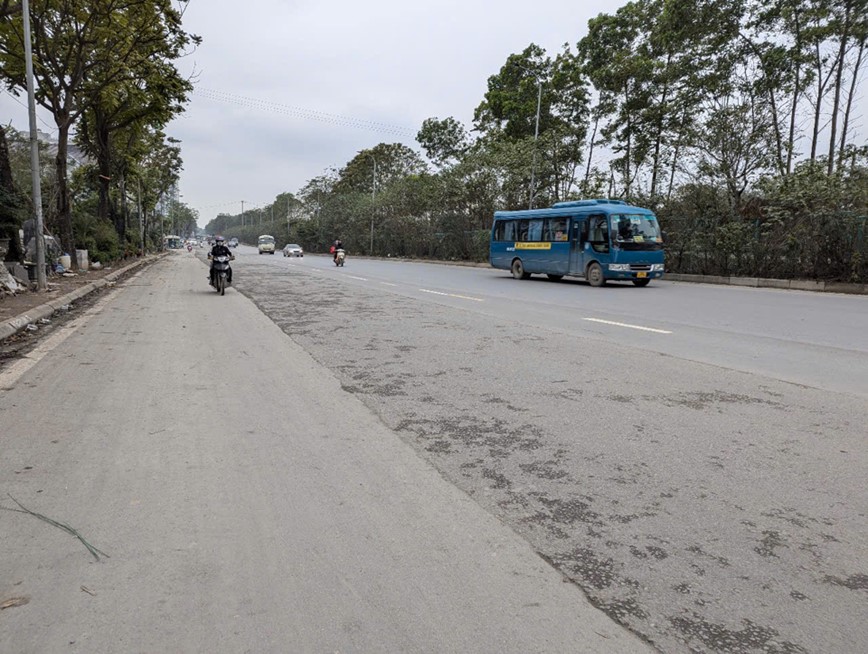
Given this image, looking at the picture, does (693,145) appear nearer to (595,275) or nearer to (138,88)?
(595,275)

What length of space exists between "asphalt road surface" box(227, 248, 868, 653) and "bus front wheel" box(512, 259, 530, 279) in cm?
1320

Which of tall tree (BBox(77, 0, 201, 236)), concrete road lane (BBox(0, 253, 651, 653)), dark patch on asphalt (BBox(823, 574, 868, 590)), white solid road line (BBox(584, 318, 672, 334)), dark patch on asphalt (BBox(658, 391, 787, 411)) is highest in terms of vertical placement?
A: tall tree (BBox(77, 0, 201, 236))

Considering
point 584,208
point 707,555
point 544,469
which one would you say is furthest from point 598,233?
point 707,555

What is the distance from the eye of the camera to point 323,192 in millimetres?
80000

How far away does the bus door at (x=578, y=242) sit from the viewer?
739 inches

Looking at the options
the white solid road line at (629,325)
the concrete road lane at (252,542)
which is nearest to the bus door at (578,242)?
the white solid road line at (629,325)

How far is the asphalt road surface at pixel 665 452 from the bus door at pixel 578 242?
996 cm

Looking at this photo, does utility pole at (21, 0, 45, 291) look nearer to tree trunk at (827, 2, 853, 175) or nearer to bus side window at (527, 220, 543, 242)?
bus side window at (527, 220, 543, 242)

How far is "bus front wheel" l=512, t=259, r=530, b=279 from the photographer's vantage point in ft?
73.5

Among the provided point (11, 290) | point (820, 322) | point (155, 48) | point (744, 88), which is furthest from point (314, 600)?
point (744, 88)

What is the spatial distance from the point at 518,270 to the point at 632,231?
547cm

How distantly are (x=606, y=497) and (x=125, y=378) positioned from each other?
4.73 m

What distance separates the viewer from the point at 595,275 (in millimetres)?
18641

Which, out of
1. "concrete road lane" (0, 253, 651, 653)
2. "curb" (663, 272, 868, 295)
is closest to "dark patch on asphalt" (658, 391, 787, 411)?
"concrete road lane" (0, 253, 651, 653)
